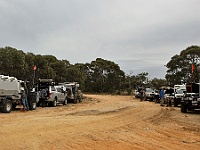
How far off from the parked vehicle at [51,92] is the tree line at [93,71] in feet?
15.5

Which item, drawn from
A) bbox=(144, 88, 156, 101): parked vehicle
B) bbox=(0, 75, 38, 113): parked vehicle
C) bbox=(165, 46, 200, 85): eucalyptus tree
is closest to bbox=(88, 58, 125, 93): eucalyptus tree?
bbox=(165, 46, 200, 85): eucalyptus tree

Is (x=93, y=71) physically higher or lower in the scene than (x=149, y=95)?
higher

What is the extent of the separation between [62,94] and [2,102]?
958 centimetres

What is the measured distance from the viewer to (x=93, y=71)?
64.2m

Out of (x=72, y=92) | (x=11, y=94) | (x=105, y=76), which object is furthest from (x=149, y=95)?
(x=105, y=76)

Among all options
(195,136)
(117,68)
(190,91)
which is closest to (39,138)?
(195,136)

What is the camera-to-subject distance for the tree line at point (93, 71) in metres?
35.0

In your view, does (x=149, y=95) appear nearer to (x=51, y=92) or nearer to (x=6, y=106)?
(x=51, y=92)

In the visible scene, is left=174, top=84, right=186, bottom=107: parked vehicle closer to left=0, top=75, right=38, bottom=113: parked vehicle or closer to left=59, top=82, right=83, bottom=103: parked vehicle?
left=59, top=82, right=83, bottom=103: parked vehicle

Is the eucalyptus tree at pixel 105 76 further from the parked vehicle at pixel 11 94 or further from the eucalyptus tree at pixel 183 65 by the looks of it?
the parked vehicle at pixel 11 94

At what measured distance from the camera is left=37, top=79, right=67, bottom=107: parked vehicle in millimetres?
25531

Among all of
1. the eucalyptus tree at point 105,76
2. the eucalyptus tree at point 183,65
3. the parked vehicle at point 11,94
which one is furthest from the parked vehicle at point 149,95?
the eucalyptus tree at point 105,76

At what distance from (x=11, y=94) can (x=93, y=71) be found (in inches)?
1746

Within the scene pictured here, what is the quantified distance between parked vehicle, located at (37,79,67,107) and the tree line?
4724mm
